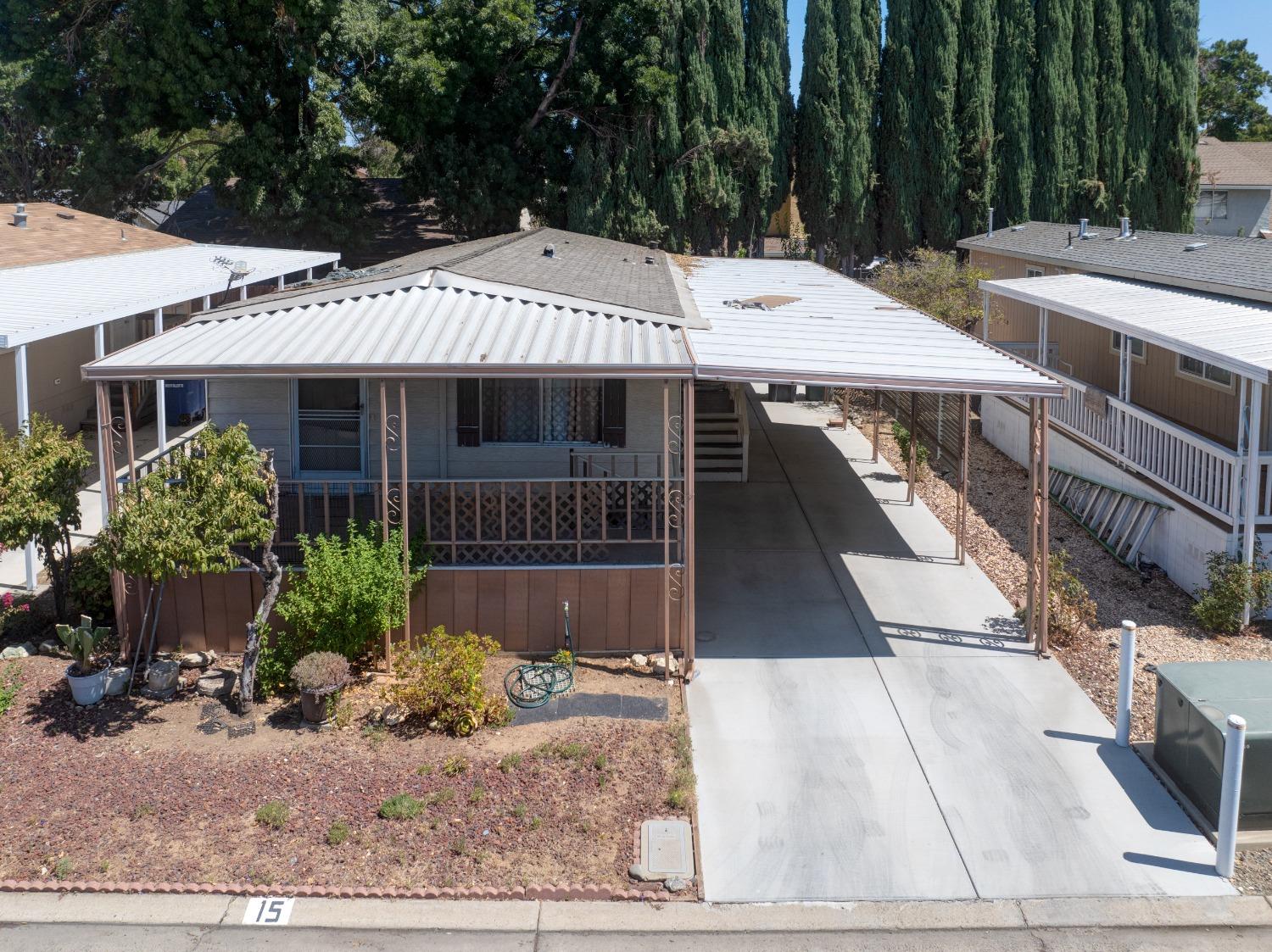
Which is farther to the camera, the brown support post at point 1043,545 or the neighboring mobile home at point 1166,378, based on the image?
the neighboring mobile home at point 1166,378

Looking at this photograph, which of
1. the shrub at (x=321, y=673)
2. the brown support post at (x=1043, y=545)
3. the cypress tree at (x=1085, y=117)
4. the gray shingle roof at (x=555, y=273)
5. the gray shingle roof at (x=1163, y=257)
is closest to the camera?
the shrub at (x=321, y=673)

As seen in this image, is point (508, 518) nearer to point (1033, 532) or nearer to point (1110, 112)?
point (1033, 532)

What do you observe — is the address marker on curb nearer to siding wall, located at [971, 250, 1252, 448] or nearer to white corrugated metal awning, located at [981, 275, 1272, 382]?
white corrugated metal awning, located at [981, 275, 1272, 382]

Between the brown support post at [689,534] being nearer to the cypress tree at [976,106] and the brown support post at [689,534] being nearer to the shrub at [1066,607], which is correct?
the shrub at [1066,607]

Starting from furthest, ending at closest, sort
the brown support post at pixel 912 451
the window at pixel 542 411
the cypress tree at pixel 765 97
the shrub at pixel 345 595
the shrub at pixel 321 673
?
the cypress tree at pixel 765 97
the brown support post at pixel 912 451
the window at pixel 542 411
the shrub at pixel 345 595
the shrub at pixel 321 673

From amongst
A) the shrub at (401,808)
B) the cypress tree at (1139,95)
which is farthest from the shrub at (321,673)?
the cypress tree at (1139,95)

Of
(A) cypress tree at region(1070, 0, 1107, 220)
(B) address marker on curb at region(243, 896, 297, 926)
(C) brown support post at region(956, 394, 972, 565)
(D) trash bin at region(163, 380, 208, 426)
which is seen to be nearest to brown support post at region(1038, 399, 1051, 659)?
(C) brown support post at region(956, 394, 972, 565)
